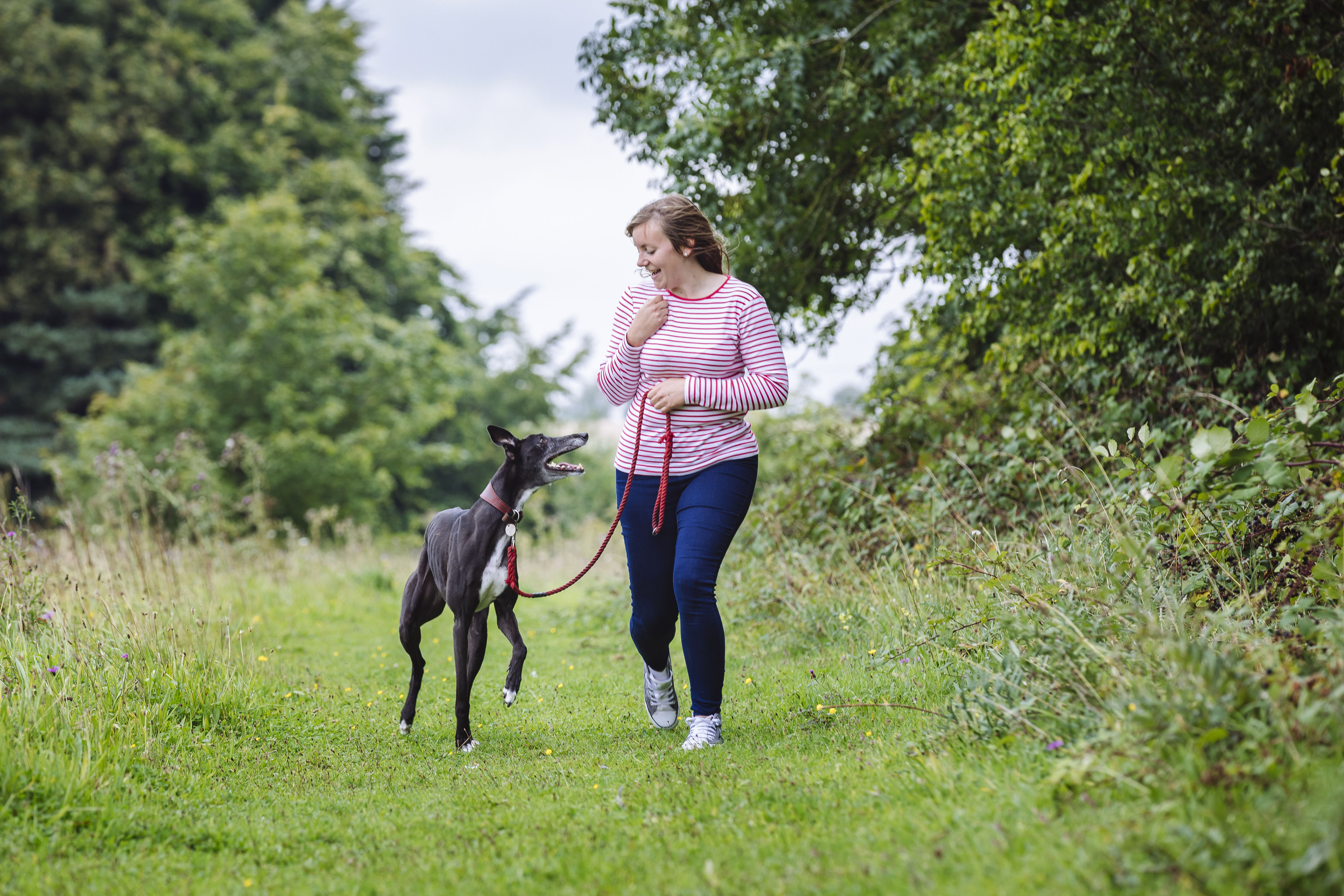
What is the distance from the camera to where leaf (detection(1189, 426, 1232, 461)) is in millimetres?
2662

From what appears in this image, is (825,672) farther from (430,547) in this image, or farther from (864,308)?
(864,308)

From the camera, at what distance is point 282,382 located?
19859 millimetres

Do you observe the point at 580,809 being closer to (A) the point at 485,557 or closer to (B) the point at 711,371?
(A) the point at 485,557

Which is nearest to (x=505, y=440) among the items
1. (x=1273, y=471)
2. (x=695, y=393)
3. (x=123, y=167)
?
(x=695, y=393)

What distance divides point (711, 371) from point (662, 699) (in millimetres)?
1455

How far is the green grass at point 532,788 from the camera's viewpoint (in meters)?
2.33

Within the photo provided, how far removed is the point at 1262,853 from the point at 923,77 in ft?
22.0

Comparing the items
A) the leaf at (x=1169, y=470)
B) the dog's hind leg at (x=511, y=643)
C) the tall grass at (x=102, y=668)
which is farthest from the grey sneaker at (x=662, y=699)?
the leaf at (x=1169, y=470)

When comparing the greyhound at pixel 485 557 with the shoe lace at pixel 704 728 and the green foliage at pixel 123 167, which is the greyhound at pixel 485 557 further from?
the green foliage at pixel 123 167

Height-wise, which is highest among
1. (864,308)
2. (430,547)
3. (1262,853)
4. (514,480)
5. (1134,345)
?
(864,308)

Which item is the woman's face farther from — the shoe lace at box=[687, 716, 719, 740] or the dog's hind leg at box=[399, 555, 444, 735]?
the dog's hind leg at box=[399, 555, 444, 735]

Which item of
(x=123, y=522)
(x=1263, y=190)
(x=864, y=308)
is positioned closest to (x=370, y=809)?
(x=123, y=522)

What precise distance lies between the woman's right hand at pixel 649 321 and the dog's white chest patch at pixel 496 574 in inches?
42.9

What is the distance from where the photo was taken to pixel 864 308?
31.4ft
